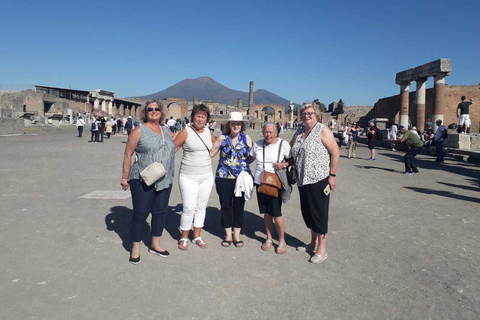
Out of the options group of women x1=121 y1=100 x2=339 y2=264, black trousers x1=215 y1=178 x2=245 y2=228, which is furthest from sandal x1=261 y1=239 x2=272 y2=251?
black trousers x1=215 y1=178 x2=245 y2=228

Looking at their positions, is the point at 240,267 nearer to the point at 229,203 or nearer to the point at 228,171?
the point at 229,203

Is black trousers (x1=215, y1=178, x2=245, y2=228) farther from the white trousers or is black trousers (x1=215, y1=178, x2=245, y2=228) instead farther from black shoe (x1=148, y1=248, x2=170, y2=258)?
black shoe (x1=148, y1=248, x2=170, y2=258)

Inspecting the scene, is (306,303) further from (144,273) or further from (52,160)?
(52,160)

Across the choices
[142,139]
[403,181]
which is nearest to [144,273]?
[142,139]

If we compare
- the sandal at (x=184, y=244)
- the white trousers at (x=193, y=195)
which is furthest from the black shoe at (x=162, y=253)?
the white trousers at (x=193, y=195)

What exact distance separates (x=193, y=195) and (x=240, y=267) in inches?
39.5

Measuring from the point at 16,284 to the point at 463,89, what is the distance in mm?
40827

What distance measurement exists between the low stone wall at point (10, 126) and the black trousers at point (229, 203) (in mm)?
23707

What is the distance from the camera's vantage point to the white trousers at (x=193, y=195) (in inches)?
161

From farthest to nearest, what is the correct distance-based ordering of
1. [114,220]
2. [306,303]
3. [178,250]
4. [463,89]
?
1. [463,89]
2. [114,220]
3. [178,250]
4. [306,303]

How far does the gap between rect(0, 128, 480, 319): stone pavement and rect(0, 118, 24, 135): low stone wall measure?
64.5 ft

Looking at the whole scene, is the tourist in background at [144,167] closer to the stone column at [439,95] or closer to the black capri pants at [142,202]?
the black capri pants at [142,202]

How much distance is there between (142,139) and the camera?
3.68 metres

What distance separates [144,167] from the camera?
3691mm
